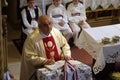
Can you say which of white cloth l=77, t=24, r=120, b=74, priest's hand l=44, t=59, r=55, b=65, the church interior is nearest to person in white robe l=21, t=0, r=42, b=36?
the church interior

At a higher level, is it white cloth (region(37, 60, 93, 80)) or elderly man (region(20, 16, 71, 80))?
elderly man (region(20, 16, 71, 80))

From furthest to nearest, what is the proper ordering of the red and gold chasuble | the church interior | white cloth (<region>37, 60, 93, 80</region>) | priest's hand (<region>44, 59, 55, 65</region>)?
1. the church interior
2. the red and gold chasuble
3. priest's hand (<region>44, 59, 55, 65</region>)
4. white cloth (<region>37, 60, 93, 80</region>)

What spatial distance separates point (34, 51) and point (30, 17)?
5.95 ft

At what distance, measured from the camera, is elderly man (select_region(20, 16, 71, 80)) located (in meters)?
3.38

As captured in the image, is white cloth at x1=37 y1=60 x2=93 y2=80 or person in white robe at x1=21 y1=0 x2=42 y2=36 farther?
person in white robe at x1=21 y1=0 x2=42 y2=36

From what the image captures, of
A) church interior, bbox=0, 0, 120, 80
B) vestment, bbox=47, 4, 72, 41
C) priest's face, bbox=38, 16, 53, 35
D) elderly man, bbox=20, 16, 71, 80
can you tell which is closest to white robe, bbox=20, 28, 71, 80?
elderly man, bbox=20, 16, 71, 80

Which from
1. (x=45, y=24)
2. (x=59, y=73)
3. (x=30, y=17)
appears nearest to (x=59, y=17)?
(x=30, y=17)

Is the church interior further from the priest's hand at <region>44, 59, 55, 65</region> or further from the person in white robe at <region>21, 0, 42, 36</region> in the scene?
the priest's hand at <region>44, 59, 55, 65</region>

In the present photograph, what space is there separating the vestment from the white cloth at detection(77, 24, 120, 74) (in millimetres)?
1004

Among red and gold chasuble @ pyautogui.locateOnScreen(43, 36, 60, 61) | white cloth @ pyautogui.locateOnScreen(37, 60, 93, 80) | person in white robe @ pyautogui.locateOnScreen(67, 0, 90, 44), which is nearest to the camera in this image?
white cloth @ pyautogui.locateOnScreen(37, 60, 93, 80)

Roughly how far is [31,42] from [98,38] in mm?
1026

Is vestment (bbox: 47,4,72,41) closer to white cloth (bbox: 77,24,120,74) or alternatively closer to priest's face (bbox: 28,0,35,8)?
priest's face (bbox: 28,0,35,8)

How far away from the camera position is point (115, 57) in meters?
3.96

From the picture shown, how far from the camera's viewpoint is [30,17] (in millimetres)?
5152
